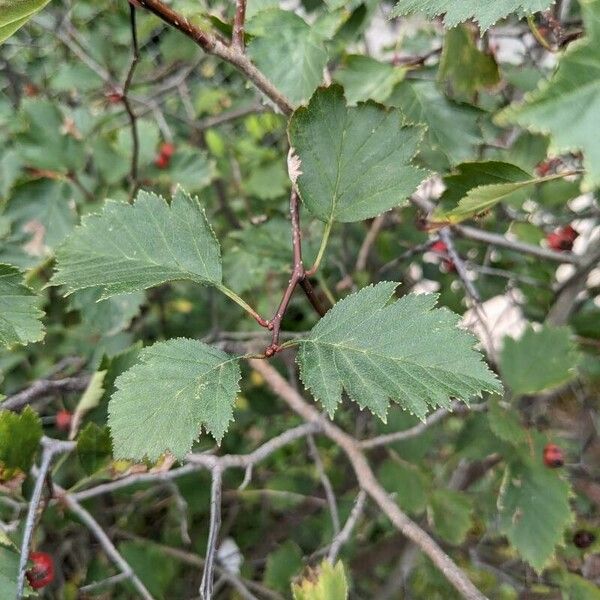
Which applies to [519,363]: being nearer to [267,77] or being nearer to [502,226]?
[502,226]

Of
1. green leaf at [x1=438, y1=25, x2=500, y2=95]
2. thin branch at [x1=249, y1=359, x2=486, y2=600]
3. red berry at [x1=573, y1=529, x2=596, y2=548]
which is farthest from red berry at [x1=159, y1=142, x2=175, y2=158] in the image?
red berry at [x1=573, y1=529, x2=596, y2=548]

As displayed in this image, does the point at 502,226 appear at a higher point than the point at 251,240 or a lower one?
lower

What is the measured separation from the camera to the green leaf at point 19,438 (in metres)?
0.70

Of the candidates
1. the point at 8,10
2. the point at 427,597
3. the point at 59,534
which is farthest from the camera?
the point at 427,597

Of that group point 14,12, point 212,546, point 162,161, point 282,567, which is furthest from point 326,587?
point 162,161

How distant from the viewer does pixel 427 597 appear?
5.66 feet

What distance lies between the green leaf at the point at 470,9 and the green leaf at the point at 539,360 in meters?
0.60

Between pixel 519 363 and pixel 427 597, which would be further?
pixel 427 597

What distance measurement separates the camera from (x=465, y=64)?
2.82ft

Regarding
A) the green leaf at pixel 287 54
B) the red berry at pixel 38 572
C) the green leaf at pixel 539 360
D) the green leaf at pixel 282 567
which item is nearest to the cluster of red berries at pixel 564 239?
the green leaf at pixel 539 360

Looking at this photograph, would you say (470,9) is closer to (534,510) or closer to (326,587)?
(326,587)

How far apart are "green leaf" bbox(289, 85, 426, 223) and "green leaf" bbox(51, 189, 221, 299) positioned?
122 millimetres

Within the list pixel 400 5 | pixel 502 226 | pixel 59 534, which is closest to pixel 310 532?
pixel 59 534

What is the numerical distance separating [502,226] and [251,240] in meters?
0.58
